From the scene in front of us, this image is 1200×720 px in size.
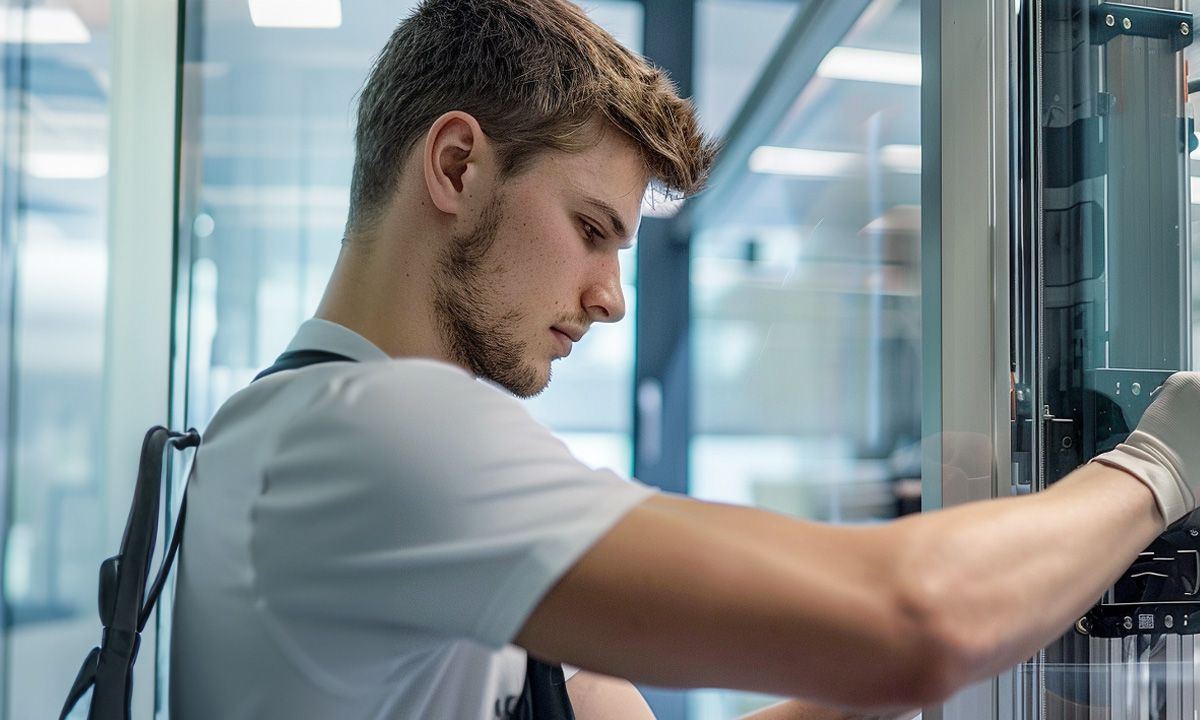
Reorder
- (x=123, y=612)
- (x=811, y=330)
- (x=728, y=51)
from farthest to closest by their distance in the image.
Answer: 1. (x=811, y=330)
2. (x=728, y=51)
3. (x=123, y=612)

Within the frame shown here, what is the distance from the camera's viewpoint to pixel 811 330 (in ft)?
6.15

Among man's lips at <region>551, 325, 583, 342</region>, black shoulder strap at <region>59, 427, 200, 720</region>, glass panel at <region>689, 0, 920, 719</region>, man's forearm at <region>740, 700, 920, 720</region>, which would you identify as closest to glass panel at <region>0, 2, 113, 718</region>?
black shoulder strap at <region>59, 427, 200, 720</region>

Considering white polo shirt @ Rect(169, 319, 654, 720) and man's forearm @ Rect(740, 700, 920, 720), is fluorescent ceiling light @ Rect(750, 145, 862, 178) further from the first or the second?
white polo shirt @ Rect(169, 319, 654, 720)

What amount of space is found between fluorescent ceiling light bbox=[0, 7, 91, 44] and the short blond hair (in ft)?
0.92

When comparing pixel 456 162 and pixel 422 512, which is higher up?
pixel 456 162

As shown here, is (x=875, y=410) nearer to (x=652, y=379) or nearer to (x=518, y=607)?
(x=652, y=379)

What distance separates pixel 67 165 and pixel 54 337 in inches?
6.4

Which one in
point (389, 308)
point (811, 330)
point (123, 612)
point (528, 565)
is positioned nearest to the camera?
point (528, 565)

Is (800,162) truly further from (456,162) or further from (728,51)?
(456,162)

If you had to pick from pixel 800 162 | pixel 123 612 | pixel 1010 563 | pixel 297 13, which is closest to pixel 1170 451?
pixel 1010 563

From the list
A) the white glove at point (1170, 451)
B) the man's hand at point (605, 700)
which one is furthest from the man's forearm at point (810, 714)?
the white glove at point (1170, 451)

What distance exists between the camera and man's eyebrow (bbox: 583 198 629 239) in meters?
0.73

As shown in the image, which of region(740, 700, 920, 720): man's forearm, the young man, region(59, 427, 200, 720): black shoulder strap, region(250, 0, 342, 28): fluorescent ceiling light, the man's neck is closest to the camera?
the young man

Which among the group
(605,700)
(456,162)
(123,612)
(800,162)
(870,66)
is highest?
(870,66)
